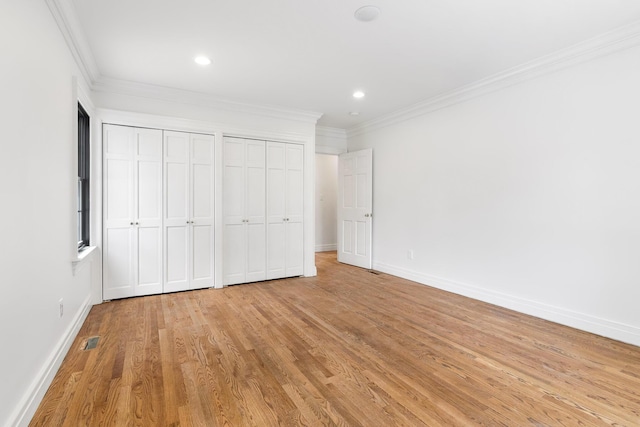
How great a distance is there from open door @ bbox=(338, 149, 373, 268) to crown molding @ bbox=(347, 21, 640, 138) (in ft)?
3.73

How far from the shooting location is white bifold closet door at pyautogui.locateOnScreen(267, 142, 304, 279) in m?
4.64

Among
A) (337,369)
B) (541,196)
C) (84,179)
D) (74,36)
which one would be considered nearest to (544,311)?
(541,196)

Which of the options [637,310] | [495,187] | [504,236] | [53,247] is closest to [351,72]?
[495,187]

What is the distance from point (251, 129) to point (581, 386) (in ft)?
13.9

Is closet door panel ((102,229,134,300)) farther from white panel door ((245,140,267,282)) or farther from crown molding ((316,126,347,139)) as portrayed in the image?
crown molding ((316,126,347,139))

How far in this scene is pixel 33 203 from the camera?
1839 millimetres

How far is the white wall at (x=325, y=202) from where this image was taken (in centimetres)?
761

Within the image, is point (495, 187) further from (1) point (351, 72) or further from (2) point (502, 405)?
(2) point (502, 405)

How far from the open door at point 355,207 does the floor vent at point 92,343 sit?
394 centimetres

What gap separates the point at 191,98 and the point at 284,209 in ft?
6.35

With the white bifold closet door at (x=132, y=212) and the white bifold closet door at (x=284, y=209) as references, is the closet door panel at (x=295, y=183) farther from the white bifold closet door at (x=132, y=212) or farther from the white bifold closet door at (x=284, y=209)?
the white bifold closet door at (x=132, y=212)

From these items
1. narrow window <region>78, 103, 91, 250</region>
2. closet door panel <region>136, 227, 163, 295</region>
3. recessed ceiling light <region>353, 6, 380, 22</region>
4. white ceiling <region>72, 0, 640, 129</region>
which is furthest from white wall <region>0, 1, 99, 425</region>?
recessed ceiling light <region>353, 6, 380, 22</region>

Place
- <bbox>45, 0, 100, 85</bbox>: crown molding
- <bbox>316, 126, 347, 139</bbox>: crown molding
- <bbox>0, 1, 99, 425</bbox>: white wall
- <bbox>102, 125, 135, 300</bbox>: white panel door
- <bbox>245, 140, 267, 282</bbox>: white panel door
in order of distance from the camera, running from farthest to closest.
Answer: <bbox>316, 126, 347, 139</bbox>: crown molding → <bbox>245, 140, 267, 282</bbox>: white panel door → <bbox>102, 125, 135, 300</bbox>: white panel door → <bbox>45, 0, 100, 85</bbox>: crown molding → <bbox>0, 1, 99, 425</bbox>: white wall

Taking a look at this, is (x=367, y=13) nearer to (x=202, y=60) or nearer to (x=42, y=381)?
(x=202, y=60)
